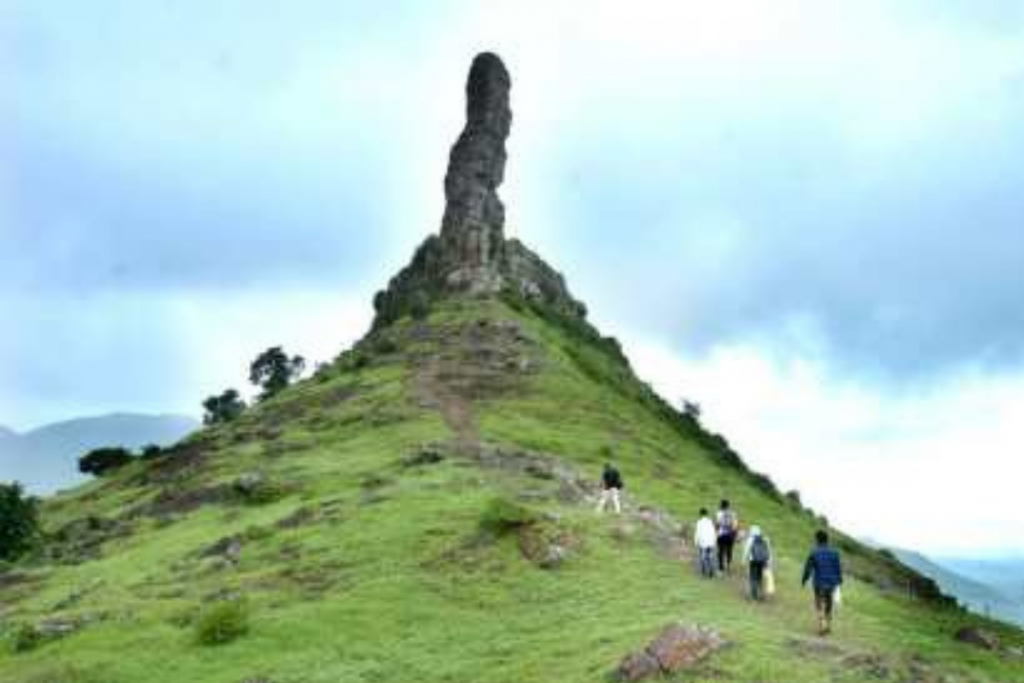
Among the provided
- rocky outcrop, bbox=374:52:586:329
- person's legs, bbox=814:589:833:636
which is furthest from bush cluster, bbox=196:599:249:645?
rocky outcrop, bbox=374:52:586:329

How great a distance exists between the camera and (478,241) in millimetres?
171250

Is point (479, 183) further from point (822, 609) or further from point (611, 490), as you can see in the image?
point (822, 609)

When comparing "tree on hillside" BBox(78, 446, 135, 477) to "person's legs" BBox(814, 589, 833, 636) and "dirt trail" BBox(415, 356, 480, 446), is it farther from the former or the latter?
"person's legs" BBox(814, 589, 833, 636)

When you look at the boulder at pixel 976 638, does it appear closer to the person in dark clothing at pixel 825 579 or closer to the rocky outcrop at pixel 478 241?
the person in dark clothing at pixel 825 579

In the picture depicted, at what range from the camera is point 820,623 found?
42688 millimetres

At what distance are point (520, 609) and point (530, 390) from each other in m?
72.5

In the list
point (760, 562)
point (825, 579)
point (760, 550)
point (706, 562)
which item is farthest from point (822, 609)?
point (706, 562)

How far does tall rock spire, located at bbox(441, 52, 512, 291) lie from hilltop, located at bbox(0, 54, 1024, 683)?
26.1m

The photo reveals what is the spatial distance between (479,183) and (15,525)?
91.3 m

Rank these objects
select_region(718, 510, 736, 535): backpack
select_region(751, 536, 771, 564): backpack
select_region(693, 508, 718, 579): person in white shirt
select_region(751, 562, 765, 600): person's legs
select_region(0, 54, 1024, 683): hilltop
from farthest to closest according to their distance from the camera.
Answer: select_region(718, 510, 736, 535): backpack → select_region(693, 508, 718, 579): person in white shirt → select_region(751, 562, 765, 600): person's legs → select_region(751, 536, 771, 564): backpack → select_region(0, 54, 1024, 683): hilltop

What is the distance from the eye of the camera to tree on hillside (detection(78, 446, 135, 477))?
547 ft

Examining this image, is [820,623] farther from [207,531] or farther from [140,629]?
[207,531]

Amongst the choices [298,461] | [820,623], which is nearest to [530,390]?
[298,461]

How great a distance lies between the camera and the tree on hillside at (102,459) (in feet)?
547
